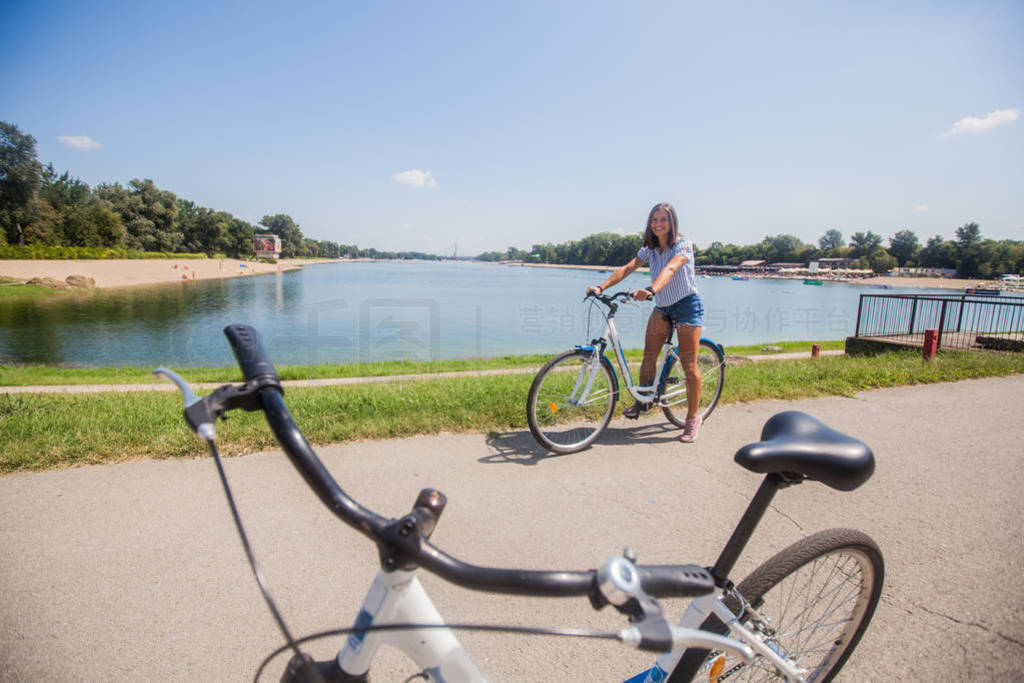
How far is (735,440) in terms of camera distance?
4.79 m

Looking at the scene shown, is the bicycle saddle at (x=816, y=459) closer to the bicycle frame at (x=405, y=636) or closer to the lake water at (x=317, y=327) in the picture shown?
the bicycle frame at (x=405, y=636)

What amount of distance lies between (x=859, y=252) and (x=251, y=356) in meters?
165

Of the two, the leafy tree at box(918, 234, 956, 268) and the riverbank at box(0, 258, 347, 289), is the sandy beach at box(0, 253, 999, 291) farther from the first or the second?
the leafy tree at box(918, 234, 956, 268)

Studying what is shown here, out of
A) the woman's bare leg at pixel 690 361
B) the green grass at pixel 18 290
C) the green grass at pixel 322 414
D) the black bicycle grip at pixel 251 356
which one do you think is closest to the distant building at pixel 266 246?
the green grass at pixel 18 290

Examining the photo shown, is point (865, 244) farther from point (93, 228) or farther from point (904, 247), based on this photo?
point (93, 228)

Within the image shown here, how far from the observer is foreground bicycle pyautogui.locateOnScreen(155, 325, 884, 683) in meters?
0.79

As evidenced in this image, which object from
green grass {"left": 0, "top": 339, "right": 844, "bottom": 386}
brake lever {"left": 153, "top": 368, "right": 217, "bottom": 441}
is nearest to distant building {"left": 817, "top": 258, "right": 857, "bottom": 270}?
green grass {"left": 0, "top": 339, "right": 844, "bottom": 386}

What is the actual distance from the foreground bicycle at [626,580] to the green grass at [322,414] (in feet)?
11.1

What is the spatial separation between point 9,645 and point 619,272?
197 inches

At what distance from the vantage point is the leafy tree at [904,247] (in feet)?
377

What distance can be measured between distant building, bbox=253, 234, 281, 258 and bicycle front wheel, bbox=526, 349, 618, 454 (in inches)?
5592

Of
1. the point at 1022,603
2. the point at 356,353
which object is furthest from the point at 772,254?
the point at 1022,603

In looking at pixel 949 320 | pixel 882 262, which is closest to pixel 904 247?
pixel 882 262

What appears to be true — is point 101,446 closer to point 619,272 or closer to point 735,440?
point 619,272
